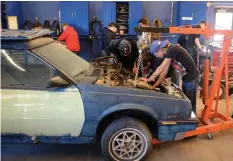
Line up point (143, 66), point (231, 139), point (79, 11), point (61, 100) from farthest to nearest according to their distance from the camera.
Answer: point (79, 11) < point (143, 66) < point (231, 139) < point (61, 100)

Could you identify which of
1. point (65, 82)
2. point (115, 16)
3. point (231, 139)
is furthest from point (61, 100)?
point (115, 16)

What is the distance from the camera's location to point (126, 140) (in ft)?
10.5

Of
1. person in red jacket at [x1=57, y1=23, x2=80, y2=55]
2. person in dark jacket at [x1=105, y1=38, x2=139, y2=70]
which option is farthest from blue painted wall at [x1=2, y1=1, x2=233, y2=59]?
person in dark jacket at [x1=105, y1=38, x2=139, y2=70]

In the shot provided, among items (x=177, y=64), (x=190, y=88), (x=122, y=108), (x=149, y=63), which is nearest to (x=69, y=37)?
(x=149, y=63)

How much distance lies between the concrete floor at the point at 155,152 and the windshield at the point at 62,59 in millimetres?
1106

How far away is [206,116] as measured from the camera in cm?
414

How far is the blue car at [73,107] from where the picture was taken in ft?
9.77

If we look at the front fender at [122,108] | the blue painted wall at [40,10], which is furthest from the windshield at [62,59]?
the blue painted wall at [40,10]

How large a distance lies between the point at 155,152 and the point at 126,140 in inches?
25.6

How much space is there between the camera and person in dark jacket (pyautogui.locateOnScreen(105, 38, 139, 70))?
5.21 metres

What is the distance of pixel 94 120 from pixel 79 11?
251 inches

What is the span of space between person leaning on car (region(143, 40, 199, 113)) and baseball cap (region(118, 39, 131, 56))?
1259mm

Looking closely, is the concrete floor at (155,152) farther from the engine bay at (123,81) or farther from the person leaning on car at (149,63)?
the person leaning on car at (149,63)

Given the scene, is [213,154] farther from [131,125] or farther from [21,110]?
[21,110]
